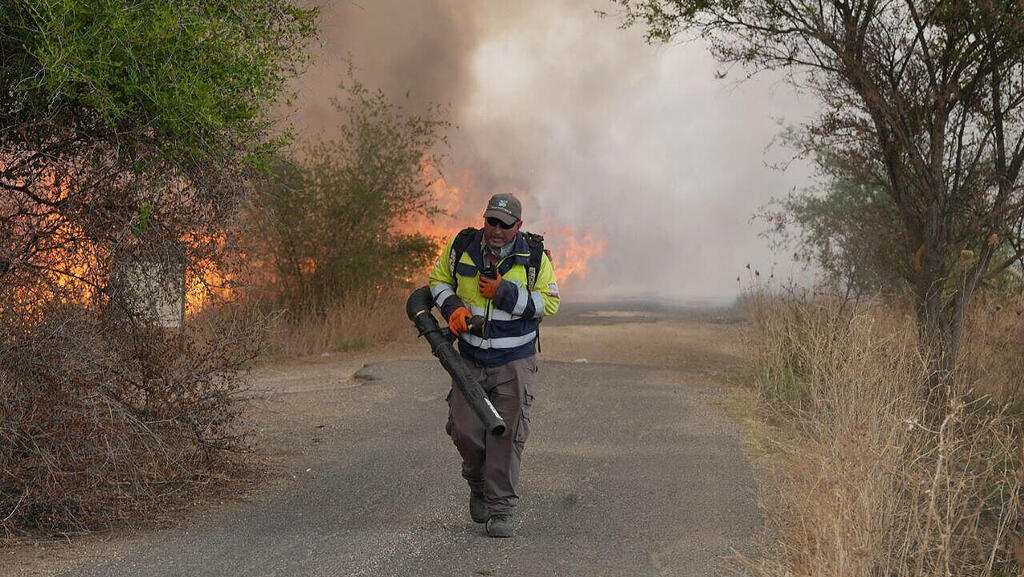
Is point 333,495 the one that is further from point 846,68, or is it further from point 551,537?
point 846,68

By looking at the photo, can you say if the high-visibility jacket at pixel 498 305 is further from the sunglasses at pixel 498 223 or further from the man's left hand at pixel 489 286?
the sunglasses at pixel 498 223

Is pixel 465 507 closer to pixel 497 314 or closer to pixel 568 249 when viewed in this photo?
pixel 497 314

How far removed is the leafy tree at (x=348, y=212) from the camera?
64.2 feet

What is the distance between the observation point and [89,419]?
631 centimetres

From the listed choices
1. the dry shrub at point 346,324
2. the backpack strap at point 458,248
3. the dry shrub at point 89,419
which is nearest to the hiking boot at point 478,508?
the backpack strap at point 458,248

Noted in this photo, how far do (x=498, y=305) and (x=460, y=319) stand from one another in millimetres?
241

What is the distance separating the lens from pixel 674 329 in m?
25.9

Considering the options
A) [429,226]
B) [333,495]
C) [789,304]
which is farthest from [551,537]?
[429,226]

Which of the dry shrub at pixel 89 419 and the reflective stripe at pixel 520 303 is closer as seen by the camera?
the dry shrub at pixel 89 419

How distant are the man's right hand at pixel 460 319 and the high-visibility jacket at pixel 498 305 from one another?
0.07 meters

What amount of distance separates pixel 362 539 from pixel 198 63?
9.50 ft

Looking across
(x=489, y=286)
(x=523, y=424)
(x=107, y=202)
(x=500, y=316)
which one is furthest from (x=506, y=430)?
(x=107, y=202)

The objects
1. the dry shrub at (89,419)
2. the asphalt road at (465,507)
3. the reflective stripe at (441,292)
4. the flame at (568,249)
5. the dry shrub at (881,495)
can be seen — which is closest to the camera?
the dry shrub at (881,495)

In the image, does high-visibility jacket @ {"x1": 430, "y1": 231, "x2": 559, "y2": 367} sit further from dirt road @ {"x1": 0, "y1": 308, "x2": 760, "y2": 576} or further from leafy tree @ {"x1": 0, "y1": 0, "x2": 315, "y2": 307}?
leafy tree @ {"x1": 0, "y1": 0, "x2": 315, "y2": 307}
